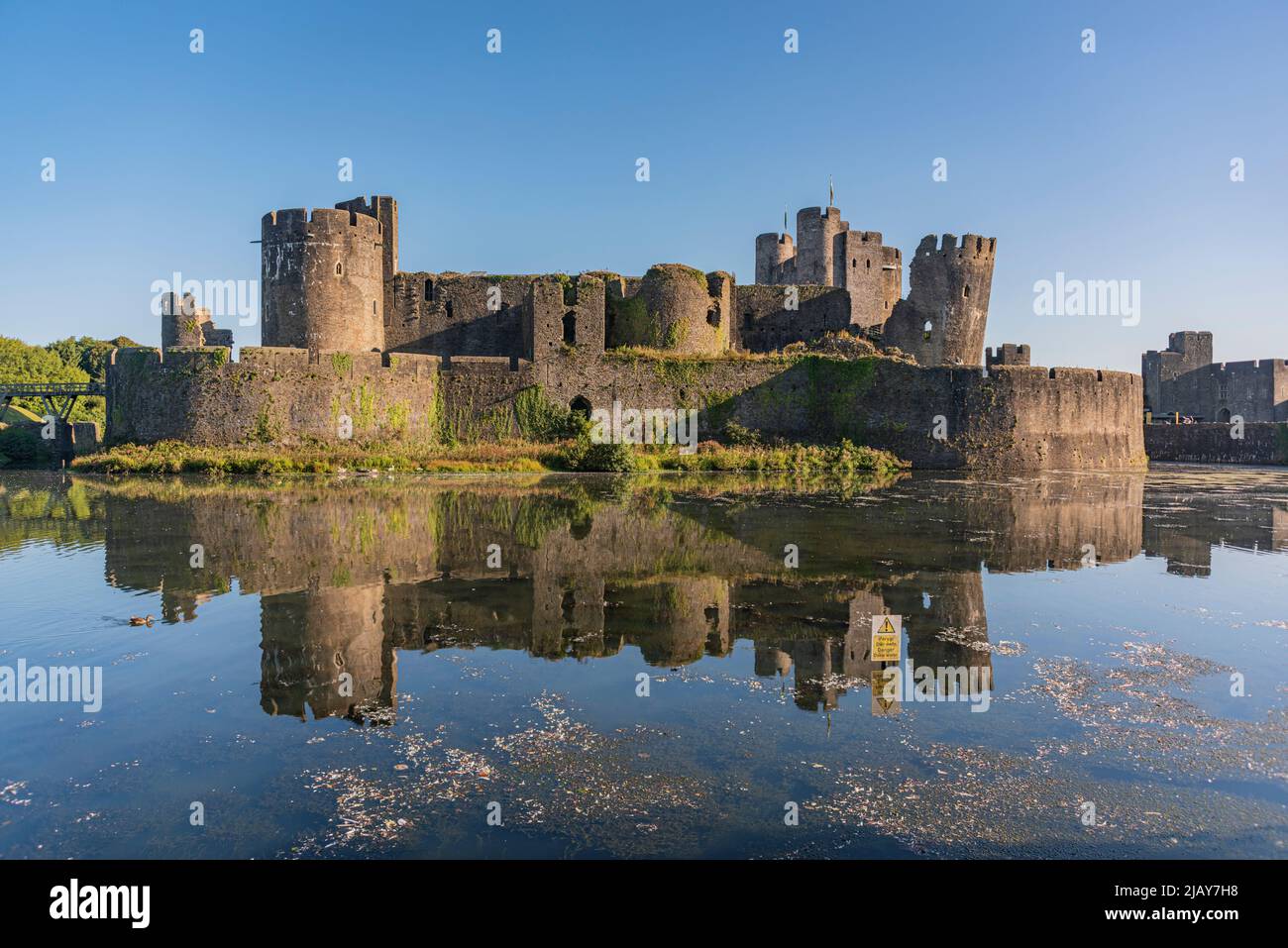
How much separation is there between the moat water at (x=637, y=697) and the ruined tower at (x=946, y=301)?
2830 cm

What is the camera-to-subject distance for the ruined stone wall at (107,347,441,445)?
107 ft

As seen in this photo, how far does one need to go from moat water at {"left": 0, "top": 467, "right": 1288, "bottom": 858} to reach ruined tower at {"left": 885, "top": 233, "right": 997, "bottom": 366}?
92.8 ft

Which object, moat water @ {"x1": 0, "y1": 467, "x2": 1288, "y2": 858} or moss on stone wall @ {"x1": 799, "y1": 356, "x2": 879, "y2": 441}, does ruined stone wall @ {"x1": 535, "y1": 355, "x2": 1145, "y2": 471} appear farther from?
moat water @ {"x1": 0, "y1": 467, "x2": 1288, "y2": 858}

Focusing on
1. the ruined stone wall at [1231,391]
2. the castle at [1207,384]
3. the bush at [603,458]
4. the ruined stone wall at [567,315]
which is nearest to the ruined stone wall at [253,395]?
the ruined stone wall at [567,315]

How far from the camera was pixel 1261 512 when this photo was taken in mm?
21891

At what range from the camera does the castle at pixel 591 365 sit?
110 ft

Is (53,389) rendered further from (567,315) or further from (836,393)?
(836,393)

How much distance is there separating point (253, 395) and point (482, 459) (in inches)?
332

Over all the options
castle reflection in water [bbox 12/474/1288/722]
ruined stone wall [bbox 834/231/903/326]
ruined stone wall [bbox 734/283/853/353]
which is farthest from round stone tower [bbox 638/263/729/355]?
castle reflection in water [bbox 12/474/1288/722]

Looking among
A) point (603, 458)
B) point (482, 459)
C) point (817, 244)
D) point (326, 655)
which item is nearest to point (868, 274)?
point (817, 244)

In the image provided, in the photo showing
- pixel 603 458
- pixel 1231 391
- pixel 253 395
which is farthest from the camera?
pixel 1231 391

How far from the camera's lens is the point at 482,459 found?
111 ft
